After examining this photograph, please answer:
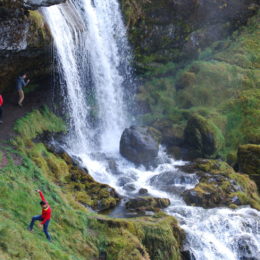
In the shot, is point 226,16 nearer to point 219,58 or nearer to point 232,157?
point 219,58

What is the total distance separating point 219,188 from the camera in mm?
17781

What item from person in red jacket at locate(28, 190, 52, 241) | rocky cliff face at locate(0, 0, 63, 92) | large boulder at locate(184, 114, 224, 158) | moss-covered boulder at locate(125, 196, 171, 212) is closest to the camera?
person in red jacket at locate(28, 190, 52, 241)

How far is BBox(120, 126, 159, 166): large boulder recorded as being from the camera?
21.2m

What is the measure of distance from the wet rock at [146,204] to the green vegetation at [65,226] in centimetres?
94

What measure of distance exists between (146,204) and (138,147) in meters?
5.73

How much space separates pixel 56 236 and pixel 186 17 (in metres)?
21.6

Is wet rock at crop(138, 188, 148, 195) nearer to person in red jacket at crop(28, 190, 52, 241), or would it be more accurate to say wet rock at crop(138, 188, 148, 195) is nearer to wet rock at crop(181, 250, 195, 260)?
wet rock at crop(181, 250, 195, 260)

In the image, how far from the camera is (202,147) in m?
22.8

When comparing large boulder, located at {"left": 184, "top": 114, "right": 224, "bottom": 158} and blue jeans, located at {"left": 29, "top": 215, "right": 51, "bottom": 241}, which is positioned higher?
blue jeans, located at {"left": 29, "top": 215, "right": 51, "bottom": 241}

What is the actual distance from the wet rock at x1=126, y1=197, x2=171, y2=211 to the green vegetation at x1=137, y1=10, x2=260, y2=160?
8784 millimetres

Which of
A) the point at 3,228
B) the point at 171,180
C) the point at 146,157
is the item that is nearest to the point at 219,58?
the point at 146,157

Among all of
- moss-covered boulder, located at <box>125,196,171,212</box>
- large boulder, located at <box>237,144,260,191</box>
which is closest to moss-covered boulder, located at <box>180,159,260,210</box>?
large boulder, located at <box>237,144,260,191</box>

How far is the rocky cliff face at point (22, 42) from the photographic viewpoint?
15312mm

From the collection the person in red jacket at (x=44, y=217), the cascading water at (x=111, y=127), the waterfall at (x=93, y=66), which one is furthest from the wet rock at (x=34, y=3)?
the person in red jacket at (x=44, y=217)
